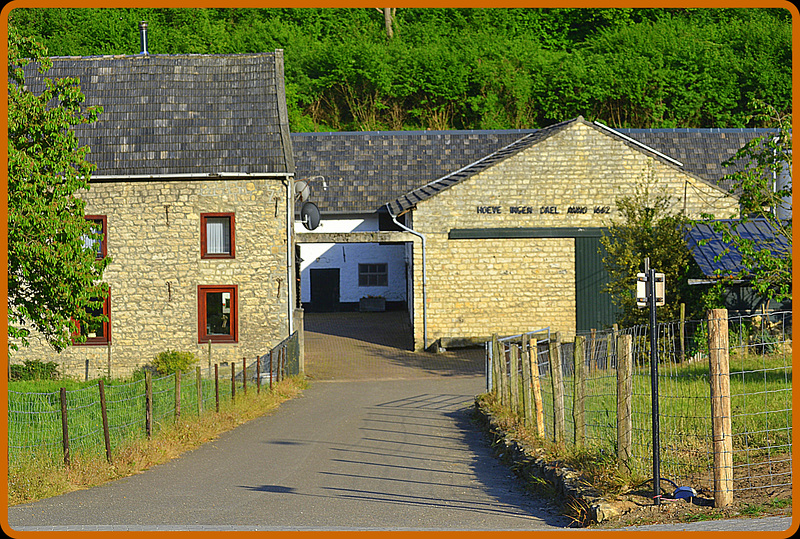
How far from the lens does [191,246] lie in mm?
23734

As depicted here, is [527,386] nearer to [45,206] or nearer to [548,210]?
[45,206]

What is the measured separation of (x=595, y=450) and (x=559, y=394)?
1.26 meters

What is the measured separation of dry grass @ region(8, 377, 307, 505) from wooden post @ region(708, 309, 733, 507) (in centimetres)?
694

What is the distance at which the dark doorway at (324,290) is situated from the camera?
122ft

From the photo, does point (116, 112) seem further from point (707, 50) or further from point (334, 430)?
point (707, 50)

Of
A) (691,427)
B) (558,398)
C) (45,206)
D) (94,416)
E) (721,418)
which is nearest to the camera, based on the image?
(721,418)

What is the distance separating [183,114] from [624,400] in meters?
19.3

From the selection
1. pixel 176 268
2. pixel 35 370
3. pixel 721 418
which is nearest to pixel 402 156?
pixel 176 268

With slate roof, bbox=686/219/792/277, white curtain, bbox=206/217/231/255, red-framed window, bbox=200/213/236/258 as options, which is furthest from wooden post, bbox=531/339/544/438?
white curtain, bbox=206/217/231/255

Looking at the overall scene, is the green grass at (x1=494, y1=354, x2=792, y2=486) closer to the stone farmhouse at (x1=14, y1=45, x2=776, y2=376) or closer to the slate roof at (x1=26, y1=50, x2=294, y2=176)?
the stone farmhouse at (x1=14, y1=45, x2=776, y2=376)

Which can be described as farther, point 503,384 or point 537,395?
point 503,384

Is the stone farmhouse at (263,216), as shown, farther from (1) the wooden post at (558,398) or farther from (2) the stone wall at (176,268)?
(1) the wooden post at (558,398)

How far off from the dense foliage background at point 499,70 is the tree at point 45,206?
3159 centimetres

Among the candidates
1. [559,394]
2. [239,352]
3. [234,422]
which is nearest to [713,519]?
[559,394]
